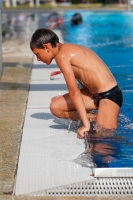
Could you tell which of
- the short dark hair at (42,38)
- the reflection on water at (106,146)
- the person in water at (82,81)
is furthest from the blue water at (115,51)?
the short dark hair at (42,38)

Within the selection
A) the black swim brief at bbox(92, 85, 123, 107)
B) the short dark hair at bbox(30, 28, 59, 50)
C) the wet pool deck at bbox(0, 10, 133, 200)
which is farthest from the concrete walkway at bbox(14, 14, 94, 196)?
the short dark hair at bbox(30, 28, 59, 50)

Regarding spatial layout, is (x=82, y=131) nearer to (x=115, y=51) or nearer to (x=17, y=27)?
(x=115, y=51)

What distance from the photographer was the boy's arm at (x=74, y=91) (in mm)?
4633

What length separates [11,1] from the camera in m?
30.2

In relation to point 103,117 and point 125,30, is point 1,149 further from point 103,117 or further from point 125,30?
point 125,30

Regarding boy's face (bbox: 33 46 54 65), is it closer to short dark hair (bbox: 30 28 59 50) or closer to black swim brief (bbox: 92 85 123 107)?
short dark hair (bbox: 30 28 59 50)

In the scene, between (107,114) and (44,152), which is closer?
(44,152)

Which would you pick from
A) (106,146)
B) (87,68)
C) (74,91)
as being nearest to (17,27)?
(87,68)

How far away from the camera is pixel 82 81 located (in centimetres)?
505

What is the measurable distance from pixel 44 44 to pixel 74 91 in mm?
508

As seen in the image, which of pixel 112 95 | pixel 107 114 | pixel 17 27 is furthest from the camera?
pixel 17 27

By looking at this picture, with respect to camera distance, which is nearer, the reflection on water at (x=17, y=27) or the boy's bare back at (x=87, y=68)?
the boy's bare back at (x=87, y=68)

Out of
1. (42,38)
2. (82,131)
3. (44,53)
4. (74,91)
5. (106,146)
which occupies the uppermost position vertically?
(42,38)

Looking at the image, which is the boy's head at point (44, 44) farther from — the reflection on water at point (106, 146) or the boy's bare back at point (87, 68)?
the reflection on water at point (106, 146)
